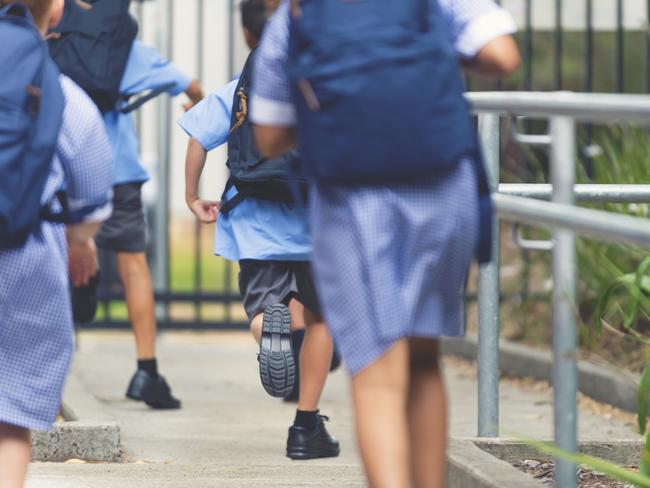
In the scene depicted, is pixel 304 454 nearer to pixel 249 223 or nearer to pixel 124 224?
pixel 249 223

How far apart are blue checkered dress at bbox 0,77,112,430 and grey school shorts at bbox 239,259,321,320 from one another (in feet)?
6.31

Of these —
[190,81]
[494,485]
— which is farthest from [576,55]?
[494,485]

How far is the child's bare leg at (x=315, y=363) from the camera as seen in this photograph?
17.8ft

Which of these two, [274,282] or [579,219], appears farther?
[274,282]

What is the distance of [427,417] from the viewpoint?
3512mm

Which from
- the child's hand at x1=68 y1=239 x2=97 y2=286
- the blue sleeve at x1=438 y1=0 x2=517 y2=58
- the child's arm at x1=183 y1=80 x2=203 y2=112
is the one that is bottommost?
the child's hand at x1=68 y1=239 x2=97 y2=286

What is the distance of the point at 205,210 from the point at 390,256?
242cm

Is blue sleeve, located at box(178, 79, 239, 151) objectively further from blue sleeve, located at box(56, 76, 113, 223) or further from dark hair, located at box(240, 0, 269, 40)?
blue sleeve, located at box(56, 76, 113, 223)

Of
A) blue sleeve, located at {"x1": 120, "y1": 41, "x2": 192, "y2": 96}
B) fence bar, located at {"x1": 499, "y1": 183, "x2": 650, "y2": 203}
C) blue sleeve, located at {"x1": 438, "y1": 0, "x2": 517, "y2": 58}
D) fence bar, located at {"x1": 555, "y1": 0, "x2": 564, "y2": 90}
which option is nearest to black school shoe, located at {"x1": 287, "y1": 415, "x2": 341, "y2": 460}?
fence bar, located at {"x1": 499, "y1": 183, "x2": 650, "y2": 203}

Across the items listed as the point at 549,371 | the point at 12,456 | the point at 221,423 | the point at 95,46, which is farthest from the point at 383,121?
the point at 549,371

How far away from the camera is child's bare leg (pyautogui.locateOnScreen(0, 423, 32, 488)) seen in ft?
11.7

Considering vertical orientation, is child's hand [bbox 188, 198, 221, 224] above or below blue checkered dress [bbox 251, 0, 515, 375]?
below

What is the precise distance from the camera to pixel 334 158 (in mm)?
3293

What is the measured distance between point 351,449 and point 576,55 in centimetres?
1032
